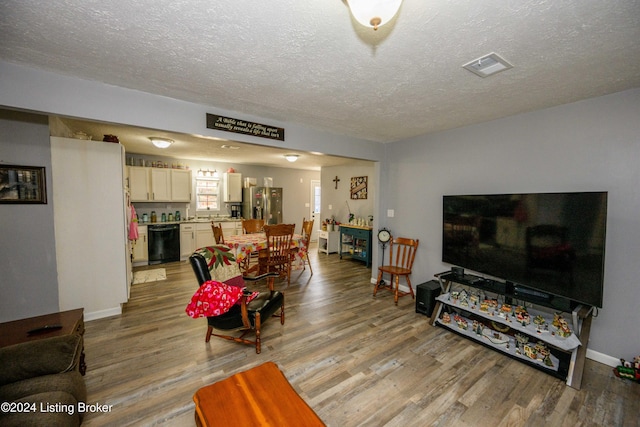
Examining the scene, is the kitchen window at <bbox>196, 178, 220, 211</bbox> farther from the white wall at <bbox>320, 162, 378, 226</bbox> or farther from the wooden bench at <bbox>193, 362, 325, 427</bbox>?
the wooden bench at <bbox>193, 362, 325, 427</bbox>

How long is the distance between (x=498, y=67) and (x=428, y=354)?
2.57 m

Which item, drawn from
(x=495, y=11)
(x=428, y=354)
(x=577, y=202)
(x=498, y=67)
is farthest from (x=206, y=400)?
(x=577, y=202)

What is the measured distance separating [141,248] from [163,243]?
41 centimetres

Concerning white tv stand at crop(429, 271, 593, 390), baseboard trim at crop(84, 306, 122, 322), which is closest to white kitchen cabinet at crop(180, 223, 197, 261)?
baseboard trim at crop(84, 306, 122, 322)

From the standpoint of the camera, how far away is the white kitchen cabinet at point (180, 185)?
5883 millimetres

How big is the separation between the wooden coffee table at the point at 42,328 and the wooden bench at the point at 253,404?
51.3 inches

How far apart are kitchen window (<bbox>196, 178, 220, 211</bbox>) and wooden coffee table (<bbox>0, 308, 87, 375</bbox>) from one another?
4699 mm

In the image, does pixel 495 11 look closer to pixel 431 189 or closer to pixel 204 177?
pixel 431 189

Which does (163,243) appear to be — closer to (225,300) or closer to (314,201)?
(225,300)

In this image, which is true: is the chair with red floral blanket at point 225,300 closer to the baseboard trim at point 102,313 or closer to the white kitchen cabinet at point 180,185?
the baseboard trim at point 102,313

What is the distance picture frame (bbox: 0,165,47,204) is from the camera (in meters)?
2.45

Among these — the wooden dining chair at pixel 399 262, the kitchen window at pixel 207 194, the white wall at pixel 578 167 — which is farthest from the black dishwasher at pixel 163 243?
the white wall at pixel 578 167

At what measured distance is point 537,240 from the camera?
2420 millimetres

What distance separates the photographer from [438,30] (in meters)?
1.43
